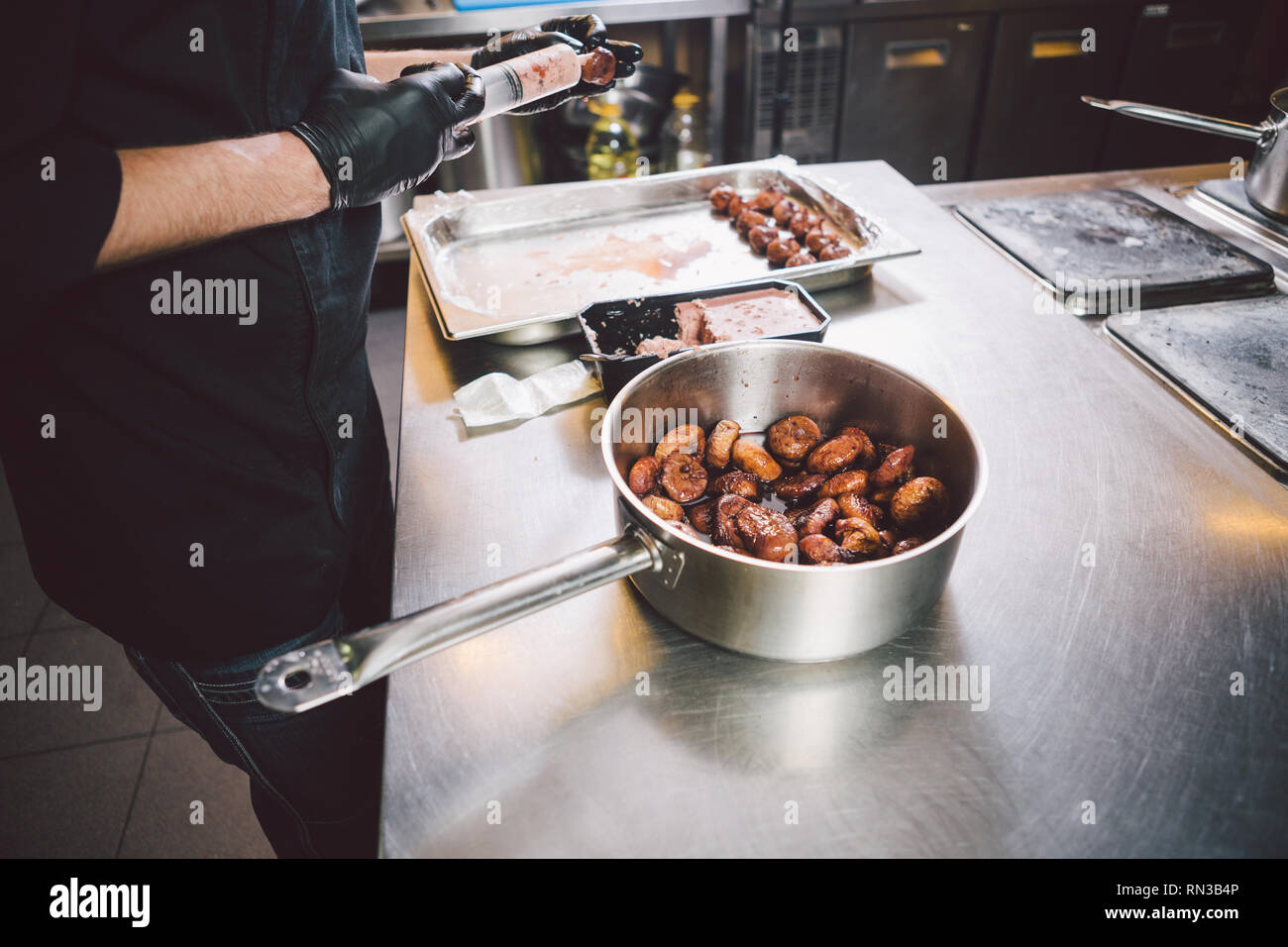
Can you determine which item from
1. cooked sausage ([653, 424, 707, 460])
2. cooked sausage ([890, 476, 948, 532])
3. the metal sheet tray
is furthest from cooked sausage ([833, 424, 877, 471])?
the metal sheet tray

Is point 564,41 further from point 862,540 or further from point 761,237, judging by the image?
point 862,540

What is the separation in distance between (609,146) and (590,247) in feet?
5.73

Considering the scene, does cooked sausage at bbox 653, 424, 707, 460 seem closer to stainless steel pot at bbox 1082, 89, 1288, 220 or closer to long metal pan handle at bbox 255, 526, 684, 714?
long metal pan handle at bbox 255, 526, 684, 714

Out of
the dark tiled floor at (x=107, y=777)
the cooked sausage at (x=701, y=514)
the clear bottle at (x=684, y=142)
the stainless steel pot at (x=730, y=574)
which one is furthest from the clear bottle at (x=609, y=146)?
the cooked sausage at (x=701, y=514)

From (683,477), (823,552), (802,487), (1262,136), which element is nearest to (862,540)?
(823,552)

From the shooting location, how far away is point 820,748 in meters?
0.90

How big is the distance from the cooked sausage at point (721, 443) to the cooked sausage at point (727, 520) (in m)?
0.09

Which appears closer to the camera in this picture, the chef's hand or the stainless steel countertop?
the stainless steel countertop

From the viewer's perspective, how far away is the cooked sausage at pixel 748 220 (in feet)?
6.56

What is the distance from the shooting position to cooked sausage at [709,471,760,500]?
1.14 metres

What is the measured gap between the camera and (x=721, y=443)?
46.6 inches

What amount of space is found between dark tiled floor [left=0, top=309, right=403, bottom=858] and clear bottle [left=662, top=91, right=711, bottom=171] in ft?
8.06

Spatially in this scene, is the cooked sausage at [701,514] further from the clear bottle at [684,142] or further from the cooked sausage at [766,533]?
the clear bottle at [684,142]
